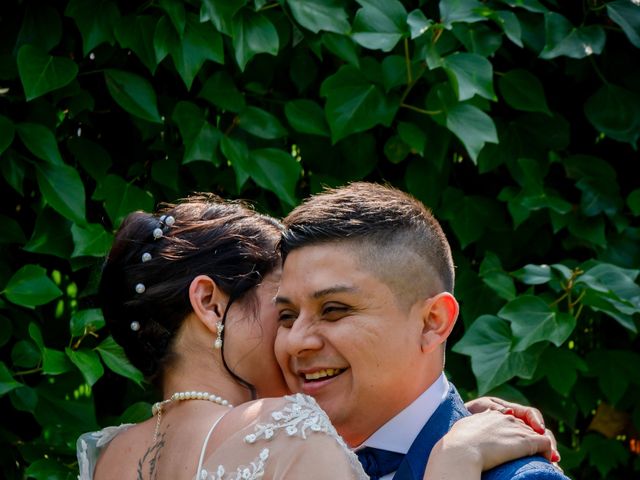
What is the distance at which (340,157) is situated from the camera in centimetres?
399

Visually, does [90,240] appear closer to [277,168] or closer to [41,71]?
[41,71]

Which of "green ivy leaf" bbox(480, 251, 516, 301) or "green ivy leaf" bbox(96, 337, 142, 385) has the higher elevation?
"green ivy leaf" bbox(96, 337, 142, 385)

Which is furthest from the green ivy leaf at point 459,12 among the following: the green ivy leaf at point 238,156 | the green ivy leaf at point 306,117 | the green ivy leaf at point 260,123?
the green ivy leaf at point 238,156

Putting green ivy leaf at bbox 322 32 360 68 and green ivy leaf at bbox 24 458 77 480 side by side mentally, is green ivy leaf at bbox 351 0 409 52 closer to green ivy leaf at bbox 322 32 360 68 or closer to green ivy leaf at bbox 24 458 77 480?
green ivy leaf at bbox 322 32 360 68

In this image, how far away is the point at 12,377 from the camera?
3467mm

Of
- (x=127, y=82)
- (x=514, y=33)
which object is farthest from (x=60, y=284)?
(x=514, y=33)

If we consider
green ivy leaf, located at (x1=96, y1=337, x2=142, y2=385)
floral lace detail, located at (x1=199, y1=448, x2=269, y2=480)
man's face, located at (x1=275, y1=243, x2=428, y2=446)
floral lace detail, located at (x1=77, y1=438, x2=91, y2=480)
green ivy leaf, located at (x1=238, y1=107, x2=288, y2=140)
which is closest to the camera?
floral lace detail, located at (x1=199, y1=448, x2=269, y2=480)

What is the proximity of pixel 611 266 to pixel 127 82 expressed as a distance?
1.70m

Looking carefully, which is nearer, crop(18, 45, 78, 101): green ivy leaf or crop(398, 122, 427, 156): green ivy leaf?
crop(18, 45, 78, 101): green ivy leaf

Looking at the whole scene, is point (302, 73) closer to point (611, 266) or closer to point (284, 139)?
point (284, 139)

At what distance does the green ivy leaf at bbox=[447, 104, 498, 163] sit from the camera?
3.72 m

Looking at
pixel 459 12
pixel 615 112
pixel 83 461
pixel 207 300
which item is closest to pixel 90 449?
pixel 83 461

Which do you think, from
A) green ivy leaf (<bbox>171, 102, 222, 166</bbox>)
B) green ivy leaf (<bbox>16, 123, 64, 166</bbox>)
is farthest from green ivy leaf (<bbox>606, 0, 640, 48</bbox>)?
green ivy leaf (<bbox>16, 123, 64, 166</bbox>)

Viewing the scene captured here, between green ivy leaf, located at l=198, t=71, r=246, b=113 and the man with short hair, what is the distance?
1034mm
